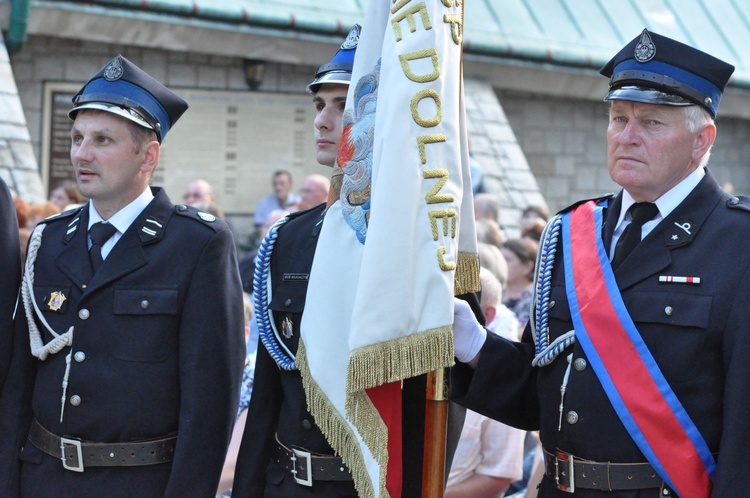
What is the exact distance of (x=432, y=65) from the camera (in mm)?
3531

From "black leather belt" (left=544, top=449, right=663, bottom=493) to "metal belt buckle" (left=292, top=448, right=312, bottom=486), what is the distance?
74 cm

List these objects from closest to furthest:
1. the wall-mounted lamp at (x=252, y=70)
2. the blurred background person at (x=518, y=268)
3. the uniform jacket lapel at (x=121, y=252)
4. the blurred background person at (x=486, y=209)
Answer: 1. the uniform jacket lapel at (x=121, y=252)
2. the blurred background person at (x=518, y=268)
3. the blurred background person at (x=486, y=209)
4. the wall-mounted lamp at (x=252, y=70)

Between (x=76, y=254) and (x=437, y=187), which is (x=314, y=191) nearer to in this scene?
(x=76, y=254)

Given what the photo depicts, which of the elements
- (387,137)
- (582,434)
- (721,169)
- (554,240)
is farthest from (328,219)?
(721,169)

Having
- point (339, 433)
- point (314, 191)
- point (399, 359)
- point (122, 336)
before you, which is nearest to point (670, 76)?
point (399, 359)

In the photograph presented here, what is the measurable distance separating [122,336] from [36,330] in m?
0.31

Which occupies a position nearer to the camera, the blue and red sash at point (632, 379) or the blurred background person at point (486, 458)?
the blue and red sash at point (632, 379)

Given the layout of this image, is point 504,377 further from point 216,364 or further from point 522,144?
point 522,144

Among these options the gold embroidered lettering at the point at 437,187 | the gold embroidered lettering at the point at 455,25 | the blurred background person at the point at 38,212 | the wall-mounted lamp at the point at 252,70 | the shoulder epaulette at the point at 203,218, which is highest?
the wall-mounted lamp at the point at 252,70

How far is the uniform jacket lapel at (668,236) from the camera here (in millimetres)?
3406

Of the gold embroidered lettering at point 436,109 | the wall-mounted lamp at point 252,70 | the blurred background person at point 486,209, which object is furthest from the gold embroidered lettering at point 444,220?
the wall-mounted lamp at point 252,70

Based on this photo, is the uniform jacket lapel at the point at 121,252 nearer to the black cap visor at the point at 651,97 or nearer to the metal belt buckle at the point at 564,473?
the metal belt buckle at the point at 564,473

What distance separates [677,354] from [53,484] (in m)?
1.97

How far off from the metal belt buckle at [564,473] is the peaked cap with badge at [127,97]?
5.74 feet
